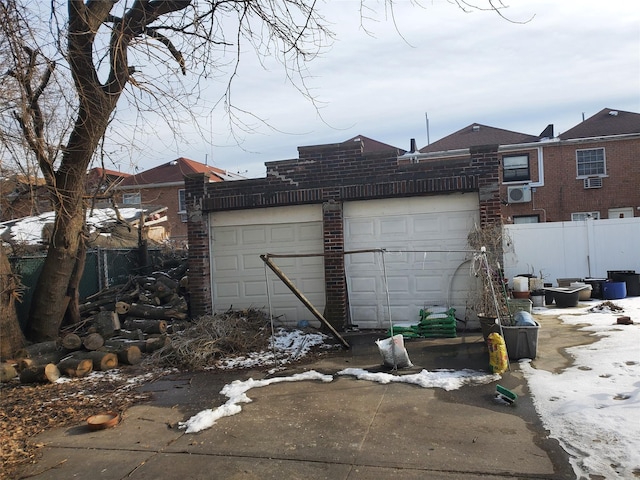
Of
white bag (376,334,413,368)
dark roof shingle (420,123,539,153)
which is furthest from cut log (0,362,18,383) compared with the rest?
dark roof shingle (420,123,539,153)

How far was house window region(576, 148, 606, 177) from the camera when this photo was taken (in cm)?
2292

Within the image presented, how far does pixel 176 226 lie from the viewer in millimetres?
31188

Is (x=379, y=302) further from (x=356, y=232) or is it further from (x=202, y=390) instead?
(x=202, y=390)

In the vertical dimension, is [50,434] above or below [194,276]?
below

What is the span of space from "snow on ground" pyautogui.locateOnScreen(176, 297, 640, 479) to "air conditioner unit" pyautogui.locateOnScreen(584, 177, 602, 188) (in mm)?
16032

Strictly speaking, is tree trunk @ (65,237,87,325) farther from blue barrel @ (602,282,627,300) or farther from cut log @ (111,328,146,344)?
blue barrel @ (602,282,627,300)

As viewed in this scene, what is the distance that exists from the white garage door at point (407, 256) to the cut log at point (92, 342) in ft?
16.1

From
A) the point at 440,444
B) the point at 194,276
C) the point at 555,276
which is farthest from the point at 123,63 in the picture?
the point at 555,276

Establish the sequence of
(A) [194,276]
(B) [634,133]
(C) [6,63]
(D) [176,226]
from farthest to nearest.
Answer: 1. (D) [176,226]
2. (B) [634,133]
3. (A) [194,276]
4. (C) [6,63]

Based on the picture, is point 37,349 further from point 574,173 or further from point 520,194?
point 574,173

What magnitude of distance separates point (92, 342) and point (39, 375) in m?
1.36

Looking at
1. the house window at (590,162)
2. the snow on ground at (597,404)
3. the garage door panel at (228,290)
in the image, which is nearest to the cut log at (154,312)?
the garage door panel at (228,290)

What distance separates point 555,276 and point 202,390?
1363 cm

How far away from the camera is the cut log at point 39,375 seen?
726cm
